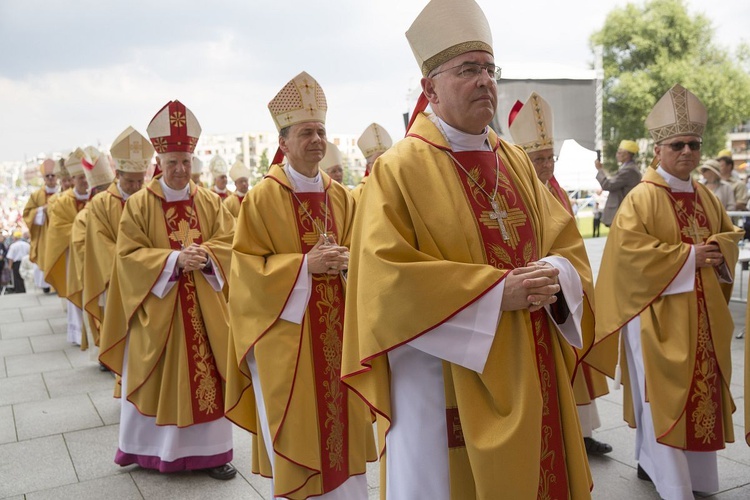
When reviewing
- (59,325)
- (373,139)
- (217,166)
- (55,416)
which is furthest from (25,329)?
(373,139)

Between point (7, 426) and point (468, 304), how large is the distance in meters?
5.01

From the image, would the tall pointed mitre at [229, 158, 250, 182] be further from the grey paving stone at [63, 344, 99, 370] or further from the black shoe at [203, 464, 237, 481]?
the black shoe at [203, 464, 237, 481]

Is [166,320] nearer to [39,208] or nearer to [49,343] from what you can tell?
[49,343]

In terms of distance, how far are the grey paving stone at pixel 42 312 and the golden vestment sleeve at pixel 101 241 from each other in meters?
5.66

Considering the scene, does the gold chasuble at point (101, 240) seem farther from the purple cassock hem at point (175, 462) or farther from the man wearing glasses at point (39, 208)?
the man wearing glasses at point (39, 208)

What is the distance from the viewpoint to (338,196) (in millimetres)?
4160

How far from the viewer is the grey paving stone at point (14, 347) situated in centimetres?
877

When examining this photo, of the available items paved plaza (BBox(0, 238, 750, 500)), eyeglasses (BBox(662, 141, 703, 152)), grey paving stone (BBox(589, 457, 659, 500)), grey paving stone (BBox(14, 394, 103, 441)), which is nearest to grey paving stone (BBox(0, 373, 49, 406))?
paved plaza (BBox(0, 238, 750, 500))

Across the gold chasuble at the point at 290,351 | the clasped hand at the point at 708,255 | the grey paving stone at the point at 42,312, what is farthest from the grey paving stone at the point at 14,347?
the clasped hand at the point at 708,255

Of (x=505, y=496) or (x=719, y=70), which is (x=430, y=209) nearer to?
(x=505, y=496)

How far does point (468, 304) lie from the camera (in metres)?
2.32

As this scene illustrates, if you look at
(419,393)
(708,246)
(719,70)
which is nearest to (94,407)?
(419,393)

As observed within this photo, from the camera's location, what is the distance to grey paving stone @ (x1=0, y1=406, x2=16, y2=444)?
5.51m

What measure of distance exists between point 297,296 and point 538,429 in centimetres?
165
